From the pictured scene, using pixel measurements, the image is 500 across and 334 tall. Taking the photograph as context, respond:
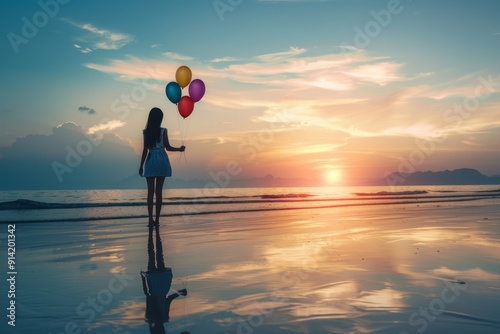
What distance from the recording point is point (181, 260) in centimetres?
716

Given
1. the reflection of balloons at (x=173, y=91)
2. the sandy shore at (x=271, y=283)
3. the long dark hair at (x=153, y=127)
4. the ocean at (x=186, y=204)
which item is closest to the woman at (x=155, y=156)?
the long dark hair at (x=153, y=127)

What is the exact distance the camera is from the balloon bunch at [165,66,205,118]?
14633 millimetres

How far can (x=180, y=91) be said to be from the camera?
582 inches

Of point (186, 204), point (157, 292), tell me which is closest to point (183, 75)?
point (157, 292)

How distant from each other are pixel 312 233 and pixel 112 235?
479 centimetres

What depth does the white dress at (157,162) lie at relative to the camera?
39.0ft

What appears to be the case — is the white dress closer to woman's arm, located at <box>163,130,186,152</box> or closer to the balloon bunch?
woman's arm, located at <box>163,130,186,152</box>

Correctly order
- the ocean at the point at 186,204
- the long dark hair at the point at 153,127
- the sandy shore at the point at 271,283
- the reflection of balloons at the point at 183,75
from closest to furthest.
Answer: the sandy shore at the point at 271,283 < the long dark hair at the point at 153,127 < the reflection of balloons at the point at 183,75 < the ocean at the point at 186,204

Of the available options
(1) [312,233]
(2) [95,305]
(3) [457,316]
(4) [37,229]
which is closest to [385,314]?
(3) [457,316]

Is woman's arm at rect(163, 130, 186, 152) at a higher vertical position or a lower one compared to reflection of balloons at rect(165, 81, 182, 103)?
lower

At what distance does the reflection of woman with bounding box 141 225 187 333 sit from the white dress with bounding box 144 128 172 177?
449 centimetres

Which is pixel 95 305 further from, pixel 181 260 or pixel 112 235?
pixel 112 235

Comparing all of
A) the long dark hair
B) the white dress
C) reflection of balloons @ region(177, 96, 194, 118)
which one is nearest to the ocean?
reflection of balloons @ region(177, 96, 194, 118)

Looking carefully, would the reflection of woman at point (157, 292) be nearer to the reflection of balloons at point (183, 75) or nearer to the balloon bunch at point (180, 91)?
the balloon bunch at point (180, 91)
